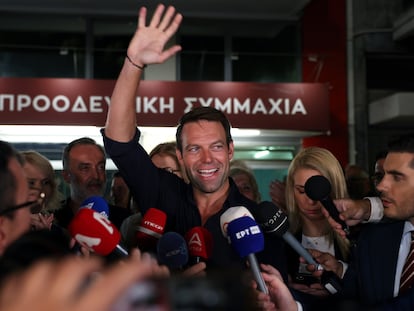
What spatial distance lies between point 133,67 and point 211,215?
541 millimetres

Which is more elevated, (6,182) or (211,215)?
(6,182)

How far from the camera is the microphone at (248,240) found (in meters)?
1.53

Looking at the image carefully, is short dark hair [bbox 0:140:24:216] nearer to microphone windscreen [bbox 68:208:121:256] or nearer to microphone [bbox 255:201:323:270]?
microphone windscreen [bbox 68:208:121:256]

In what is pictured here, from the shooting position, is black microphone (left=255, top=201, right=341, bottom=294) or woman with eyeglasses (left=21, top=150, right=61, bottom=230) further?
woman with eyeglasses (left=21, top=150, right=61, bottom=230)

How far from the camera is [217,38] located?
7.96m

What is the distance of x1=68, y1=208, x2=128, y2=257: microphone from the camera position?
1.46 m

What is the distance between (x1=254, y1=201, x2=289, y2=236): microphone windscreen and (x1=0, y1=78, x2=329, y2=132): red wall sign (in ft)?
14.6

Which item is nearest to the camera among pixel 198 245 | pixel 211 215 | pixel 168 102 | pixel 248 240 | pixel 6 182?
pixel 6 182

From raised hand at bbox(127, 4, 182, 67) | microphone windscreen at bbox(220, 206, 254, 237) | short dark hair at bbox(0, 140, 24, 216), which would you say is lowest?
microphone windscreen at bbox(220, 206, 254, 237)

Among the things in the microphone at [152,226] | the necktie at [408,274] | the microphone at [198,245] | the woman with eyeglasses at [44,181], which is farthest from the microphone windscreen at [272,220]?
the woman with eyeglasses at [44,181]

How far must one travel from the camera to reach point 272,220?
192 cm

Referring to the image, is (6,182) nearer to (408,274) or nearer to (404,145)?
(408,274)

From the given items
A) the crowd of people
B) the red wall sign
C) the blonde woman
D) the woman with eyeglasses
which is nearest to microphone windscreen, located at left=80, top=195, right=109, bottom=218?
the crowd of people

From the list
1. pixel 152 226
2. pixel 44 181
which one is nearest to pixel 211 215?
pixel 152 226
